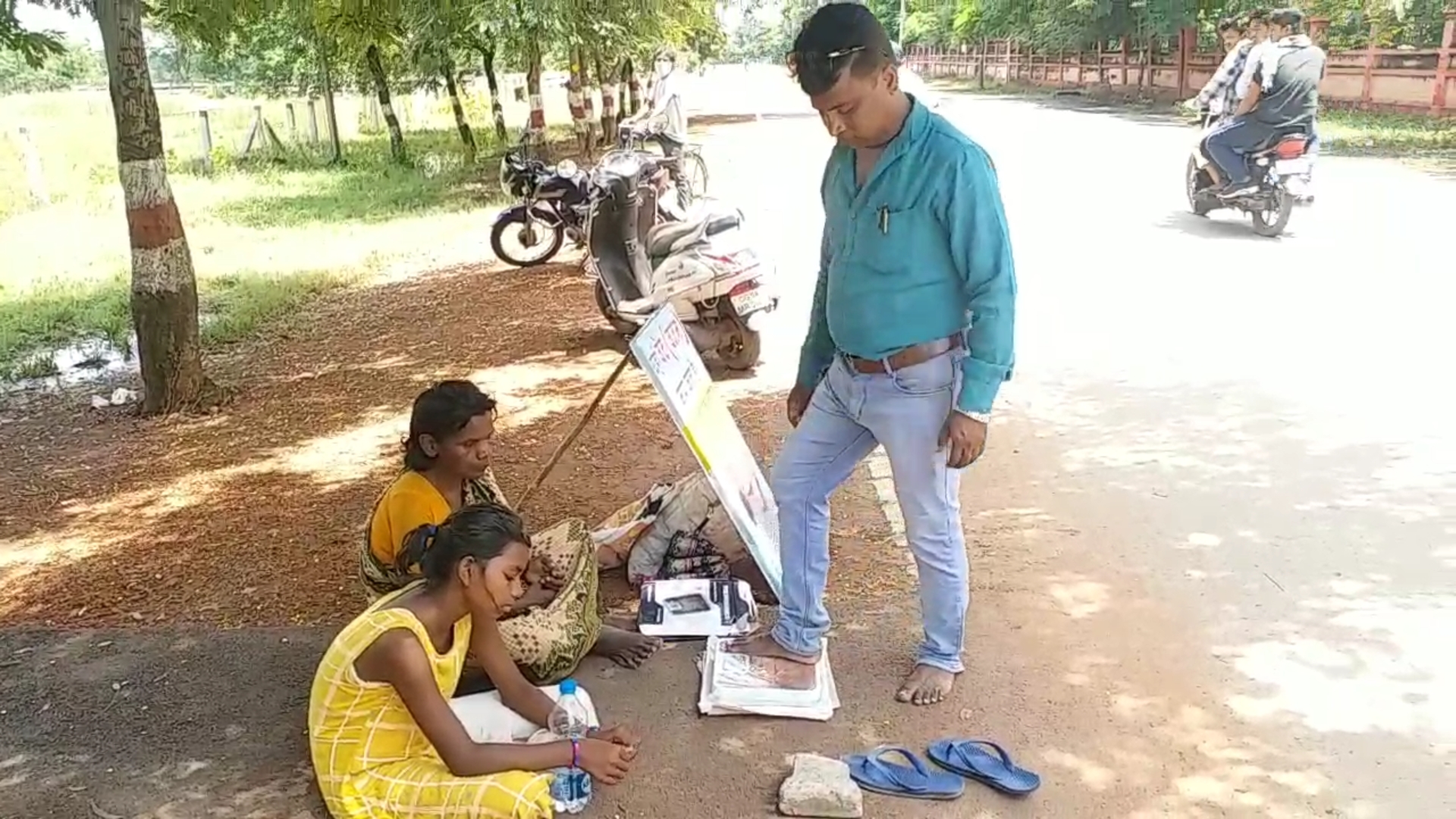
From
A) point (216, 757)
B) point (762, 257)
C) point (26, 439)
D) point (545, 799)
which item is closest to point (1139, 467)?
point (762, 257)

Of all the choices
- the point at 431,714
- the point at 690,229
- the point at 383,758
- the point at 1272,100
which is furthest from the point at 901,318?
the point at 1272,100

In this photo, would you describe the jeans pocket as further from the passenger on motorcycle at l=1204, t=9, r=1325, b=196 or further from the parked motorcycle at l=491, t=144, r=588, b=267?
the passenger on motorcycle at l=1204, t=9, r=1325, b=196

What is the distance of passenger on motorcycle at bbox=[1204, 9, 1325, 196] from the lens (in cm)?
897

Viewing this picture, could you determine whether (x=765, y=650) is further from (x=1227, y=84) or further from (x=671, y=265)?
(x=1227, y=84)

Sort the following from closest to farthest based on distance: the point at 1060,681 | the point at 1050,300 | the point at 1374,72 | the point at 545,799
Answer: the point at 545,799 → the point at 1060,681 → the point at 1050,300 → the point at 1374,72

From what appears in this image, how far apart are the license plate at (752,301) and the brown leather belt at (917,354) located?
3553 mm

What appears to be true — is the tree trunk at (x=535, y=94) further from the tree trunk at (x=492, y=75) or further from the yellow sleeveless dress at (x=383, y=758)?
the yellow sleeveless dress at (x=383, y=758)

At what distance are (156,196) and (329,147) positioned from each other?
54.4 feet

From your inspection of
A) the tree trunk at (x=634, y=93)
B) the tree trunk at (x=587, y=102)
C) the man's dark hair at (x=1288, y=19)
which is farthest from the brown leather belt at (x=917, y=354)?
the tree trunk at (x=634, y=93)

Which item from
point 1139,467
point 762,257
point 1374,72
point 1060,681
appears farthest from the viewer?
point 1374,72

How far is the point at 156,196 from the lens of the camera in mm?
5762

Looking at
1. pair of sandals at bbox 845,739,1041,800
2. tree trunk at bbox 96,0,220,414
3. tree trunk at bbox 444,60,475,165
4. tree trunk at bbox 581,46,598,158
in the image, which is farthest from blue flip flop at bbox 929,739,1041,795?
tree trunk at bbox 444,60,475,165

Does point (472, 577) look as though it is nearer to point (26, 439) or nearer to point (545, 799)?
point (545, 799)

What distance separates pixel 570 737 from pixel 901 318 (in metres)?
1.26
